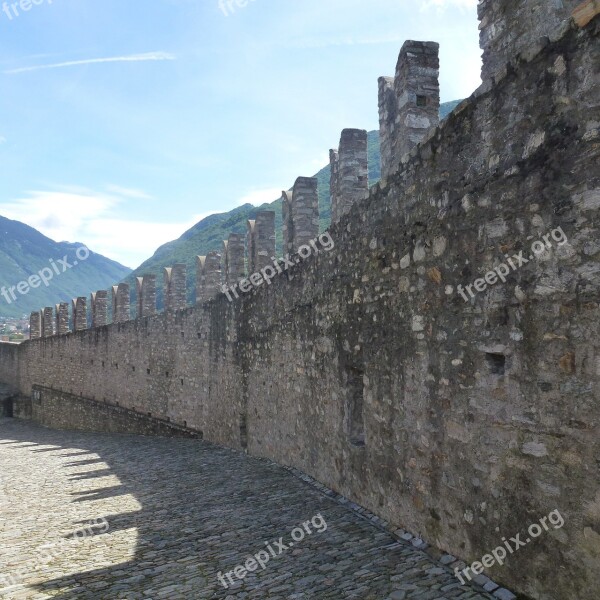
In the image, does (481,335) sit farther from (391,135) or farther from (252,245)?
(252,245)

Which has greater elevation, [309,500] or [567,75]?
[567,75]

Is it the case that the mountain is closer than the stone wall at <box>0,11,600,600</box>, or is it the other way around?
the stone wall at <box>0,11,600,600</box>

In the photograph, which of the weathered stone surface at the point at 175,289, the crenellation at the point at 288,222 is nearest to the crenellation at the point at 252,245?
the crenellation at the point at 288,222

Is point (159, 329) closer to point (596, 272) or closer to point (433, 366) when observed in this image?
point (433, 366)

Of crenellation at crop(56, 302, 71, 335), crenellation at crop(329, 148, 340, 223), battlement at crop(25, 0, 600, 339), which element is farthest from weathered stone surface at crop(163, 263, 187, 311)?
crenellation at crop(56, 302, 71, 335)

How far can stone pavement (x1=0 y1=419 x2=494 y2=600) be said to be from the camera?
4.39 metres

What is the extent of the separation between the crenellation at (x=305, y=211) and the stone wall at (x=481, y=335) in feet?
4.60

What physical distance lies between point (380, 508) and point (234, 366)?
242 inches

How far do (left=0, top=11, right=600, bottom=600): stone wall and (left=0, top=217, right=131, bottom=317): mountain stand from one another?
125 metres

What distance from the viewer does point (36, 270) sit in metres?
150

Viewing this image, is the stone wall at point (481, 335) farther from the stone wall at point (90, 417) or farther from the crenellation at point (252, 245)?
the stone wall at point (90, 417)

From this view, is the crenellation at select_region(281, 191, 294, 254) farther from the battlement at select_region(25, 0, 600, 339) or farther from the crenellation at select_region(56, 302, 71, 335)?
the crenellation at select_region(56, 302, 71, 335)

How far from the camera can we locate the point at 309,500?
6781mm

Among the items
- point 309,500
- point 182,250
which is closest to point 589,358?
point 309,500
